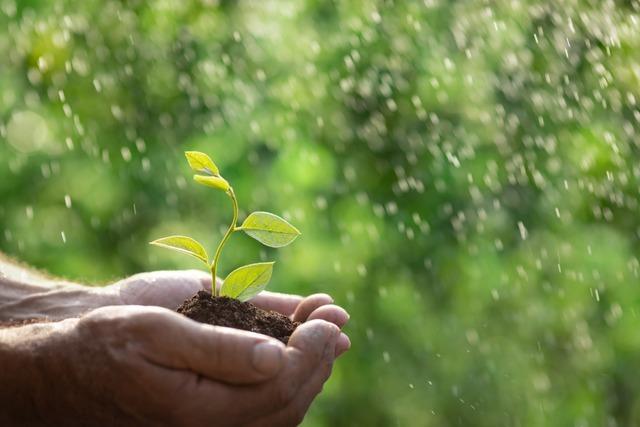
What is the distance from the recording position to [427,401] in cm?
287

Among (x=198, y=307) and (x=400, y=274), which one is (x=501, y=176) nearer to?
(x=400, y=274)

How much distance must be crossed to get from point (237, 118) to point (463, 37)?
2.37 feet

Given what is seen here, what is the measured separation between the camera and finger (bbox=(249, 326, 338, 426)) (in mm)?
1104

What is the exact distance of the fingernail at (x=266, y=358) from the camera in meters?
1.02

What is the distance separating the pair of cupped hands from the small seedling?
5.8 inches

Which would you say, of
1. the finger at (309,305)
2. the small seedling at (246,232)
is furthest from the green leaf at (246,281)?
the finger at (309,305)

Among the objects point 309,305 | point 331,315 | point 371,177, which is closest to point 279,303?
point 309,305

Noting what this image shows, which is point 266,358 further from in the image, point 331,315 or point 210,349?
point 331,315

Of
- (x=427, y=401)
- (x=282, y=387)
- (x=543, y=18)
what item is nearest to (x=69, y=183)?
(x=427, y=401)

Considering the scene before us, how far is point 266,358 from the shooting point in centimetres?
102

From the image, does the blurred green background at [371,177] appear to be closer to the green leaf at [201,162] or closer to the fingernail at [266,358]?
the green leaf at [201,162]

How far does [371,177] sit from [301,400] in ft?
5.69

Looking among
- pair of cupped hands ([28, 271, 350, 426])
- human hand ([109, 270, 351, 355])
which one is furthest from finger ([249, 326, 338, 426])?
human hand ([109, 270, 351, 355])

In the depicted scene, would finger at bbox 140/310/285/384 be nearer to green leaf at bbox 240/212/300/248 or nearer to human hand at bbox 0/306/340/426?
human hand at bbox 0/306/340/426
